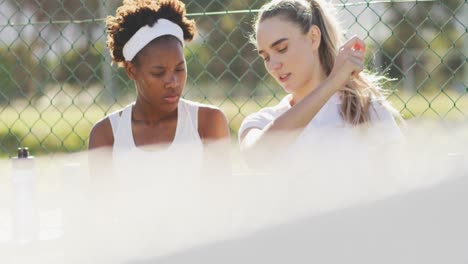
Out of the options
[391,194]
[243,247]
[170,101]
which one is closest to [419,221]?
[391,194]

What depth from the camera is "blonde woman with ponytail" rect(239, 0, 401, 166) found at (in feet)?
11.1

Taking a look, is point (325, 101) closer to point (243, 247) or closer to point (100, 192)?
point (243, 247)

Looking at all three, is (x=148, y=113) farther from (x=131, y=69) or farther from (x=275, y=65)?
(x=275, y=65)

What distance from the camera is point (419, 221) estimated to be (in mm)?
3262

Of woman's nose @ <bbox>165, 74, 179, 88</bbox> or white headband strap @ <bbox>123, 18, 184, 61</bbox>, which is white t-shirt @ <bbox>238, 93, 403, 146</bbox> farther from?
white headband strap @ <bbox>123, 18, 184, 61</bbox>

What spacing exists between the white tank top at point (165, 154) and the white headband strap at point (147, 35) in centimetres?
30

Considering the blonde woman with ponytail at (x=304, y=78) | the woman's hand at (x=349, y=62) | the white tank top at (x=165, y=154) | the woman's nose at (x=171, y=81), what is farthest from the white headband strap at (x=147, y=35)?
the woman's hand at (x=349, y=62)

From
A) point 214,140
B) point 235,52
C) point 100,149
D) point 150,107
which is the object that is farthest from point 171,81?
point 235,52

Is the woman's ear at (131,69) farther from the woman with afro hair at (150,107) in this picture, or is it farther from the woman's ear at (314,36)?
the woman's ear at (314,36)

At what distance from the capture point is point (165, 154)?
3877 millimetres

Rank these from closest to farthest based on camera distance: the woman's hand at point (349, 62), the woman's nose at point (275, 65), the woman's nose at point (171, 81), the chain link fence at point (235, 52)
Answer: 1. the woman's hand at point (349, 62)
2. the woman's nose at point (275, 65)
3. the woman's nose at point (171, 81)
4. the chain link fence at point (235, 52)

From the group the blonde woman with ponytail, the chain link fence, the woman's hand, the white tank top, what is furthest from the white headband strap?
the woman's hand

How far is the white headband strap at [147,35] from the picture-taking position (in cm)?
384

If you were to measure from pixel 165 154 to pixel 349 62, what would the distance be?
101 cm
